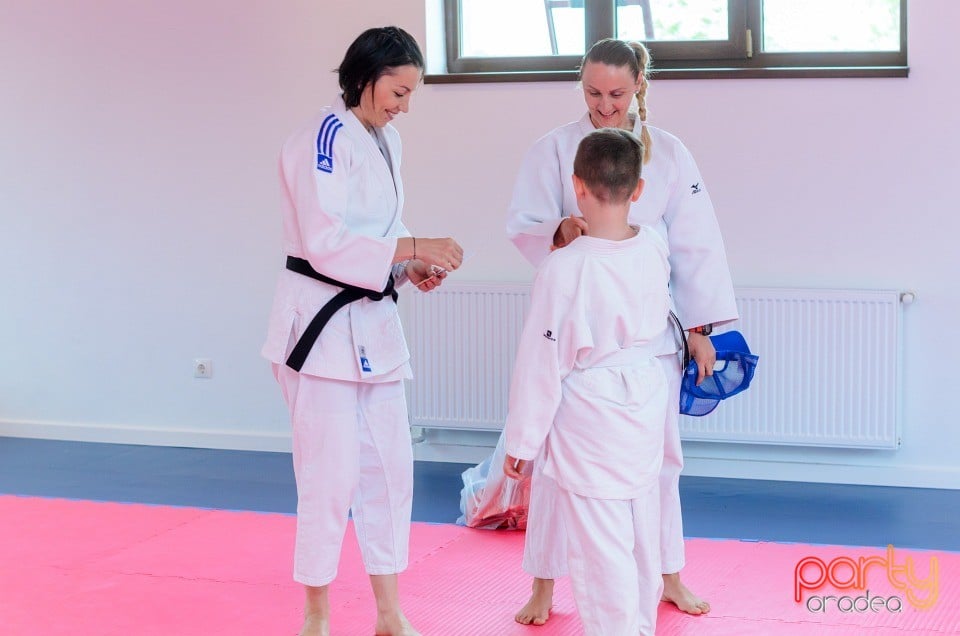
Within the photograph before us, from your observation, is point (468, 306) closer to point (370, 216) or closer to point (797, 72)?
point (797, 72)

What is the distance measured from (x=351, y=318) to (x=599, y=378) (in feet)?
1.96

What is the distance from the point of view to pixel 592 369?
222 cm

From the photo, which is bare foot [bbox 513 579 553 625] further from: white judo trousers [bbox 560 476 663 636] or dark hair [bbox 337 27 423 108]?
dark hair [bbox 337 27 423 108]

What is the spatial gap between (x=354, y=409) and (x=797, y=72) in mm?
2305

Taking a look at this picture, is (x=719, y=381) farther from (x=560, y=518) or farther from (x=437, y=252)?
(x=437, y=252)

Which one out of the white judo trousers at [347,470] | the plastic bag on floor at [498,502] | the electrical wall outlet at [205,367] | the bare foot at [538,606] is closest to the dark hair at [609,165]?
the white judo trousers at [347,470]

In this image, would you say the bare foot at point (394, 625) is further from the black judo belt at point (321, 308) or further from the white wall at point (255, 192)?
the white wall at point (255, 192)

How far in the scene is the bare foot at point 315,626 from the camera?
2.54m

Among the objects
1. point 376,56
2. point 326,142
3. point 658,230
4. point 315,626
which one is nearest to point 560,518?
point 315,626

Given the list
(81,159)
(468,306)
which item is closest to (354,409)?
(468,306)

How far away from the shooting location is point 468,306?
434 cm

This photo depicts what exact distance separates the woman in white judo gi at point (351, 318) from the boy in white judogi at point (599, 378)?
0.36 meters

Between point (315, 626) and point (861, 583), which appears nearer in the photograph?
point (315, 626)

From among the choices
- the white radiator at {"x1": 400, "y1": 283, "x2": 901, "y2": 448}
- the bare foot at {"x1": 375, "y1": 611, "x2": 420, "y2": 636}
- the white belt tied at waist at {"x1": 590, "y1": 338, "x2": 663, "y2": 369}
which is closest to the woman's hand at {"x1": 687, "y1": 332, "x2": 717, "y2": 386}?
the white belt tied at waist at {"x1": 590, "y1": 338, "x2": 663, "y2": 369}
